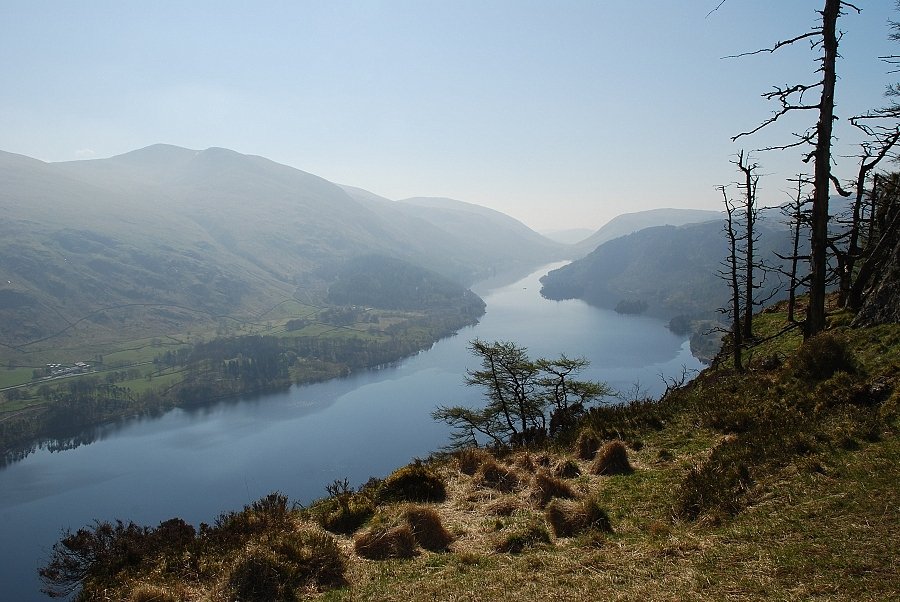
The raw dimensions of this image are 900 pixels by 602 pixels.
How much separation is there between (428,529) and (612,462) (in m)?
5.16

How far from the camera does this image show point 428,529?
903 cm

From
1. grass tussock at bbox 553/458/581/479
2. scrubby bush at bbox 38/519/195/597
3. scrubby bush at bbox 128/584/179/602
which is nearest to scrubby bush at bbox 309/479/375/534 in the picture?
scrubby bush at bbox 38/519/195/597

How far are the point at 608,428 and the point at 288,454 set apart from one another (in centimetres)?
8998

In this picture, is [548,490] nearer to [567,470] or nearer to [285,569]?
[567,470]

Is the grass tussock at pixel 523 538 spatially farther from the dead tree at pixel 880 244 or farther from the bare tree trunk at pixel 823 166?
the dead tree at pixel 880 244

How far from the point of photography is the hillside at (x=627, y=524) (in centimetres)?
613

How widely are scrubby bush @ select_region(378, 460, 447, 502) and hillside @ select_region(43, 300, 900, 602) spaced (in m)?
0.04

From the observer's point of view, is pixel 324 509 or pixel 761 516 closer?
pixel 761 516

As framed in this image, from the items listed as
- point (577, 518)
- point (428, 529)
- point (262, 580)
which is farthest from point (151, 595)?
point (577, 518)

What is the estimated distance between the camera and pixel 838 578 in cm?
530

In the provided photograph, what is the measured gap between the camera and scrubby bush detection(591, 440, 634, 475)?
11.5 m

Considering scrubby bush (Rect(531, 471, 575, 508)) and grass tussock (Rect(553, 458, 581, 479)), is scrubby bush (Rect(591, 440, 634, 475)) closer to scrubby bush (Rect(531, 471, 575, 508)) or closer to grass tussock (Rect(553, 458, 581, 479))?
grass tussock (Rect(553, 458, 581, 479))

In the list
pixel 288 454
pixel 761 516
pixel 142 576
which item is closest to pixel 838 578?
pixel 761 516

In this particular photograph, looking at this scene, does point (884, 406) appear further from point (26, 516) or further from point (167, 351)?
point (167, 351)
